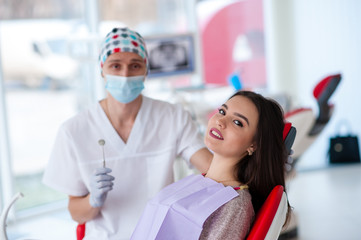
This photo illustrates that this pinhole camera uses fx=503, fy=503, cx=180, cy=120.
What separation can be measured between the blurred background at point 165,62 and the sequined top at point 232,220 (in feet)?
4.04

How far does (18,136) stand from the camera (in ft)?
12.8

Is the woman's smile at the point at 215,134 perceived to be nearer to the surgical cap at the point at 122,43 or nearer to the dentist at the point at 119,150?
the dentist at the point at 119,150

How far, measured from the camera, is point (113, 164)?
1.66 m

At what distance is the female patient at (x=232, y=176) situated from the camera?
4.25 ft

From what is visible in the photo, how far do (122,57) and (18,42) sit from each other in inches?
92.0

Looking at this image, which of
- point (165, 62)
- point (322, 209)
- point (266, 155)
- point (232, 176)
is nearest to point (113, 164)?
point (232, 176)

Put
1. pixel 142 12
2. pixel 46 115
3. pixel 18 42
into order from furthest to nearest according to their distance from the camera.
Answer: pixel 142 12, pixel 46 115, pixel 18 42

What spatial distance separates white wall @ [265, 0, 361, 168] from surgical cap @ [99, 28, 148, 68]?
3219 millimetres

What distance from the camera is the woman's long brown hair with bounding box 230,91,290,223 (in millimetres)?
1357

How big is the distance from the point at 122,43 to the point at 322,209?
2314mm

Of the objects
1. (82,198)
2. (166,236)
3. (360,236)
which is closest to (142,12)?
(360,236)

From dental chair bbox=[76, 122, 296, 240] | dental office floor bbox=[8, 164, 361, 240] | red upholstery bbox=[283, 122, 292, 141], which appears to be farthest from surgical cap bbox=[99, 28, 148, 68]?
dental office floor bbox=[8, 164, 361, 240]

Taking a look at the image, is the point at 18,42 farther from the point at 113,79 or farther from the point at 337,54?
the point at 337,54

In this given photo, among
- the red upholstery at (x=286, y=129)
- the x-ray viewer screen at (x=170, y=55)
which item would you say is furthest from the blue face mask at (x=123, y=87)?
the x-ray viewer screen at (x=170, y=55)
